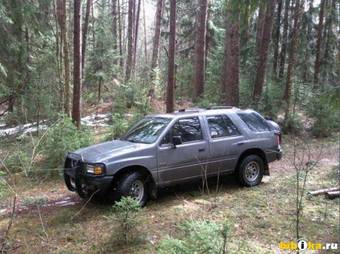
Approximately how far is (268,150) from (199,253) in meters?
5.28

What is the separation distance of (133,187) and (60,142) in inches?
140

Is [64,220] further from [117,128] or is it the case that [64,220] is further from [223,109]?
[117,128]

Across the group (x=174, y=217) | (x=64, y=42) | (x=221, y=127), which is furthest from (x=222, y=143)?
(x=64, y=42)

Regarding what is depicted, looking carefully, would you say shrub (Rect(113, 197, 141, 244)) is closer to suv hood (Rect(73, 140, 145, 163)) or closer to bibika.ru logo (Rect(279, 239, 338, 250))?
suv hood (Rect(73, 140, 145, 163))

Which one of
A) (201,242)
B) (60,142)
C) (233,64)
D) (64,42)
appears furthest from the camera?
(233,64)

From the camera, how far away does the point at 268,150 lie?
27.4 ft

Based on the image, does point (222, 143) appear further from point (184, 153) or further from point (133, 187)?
point (133, 187)

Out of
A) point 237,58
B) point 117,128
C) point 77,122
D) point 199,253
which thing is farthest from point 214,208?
point 237,58

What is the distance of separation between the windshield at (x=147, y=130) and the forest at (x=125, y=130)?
1.27 meters

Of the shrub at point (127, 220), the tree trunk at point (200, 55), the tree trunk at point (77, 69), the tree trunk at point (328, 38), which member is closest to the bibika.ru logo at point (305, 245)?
the shrub at point (127, 220)

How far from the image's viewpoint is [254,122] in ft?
27.9

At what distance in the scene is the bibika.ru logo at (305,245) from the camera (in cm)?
530

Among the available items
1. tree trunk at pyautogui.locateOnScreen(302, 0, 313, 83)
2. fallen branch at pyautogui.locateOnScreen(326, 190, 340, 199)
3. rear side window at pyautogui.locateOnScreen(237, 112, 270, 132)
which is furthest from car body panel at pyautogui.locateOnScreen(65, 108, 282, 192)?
tree trunk at pyautogui.locateOnScreen(302, 0, 313, 83)

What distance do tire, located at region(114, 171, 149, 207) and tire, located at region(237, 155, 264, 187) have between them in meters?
2.33
